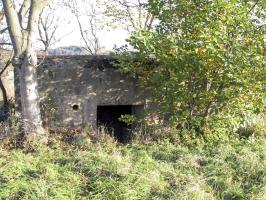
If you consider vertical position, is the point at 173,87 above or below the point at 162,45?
below

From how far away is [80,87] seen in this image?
9.72 m

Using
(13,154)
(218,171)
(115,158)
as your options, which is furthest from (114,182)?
(13,154)

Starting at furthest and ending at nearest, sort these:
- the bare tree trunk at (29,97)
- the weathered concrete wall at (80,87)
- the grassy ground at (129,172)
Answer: the weathered concrete wall at (80,87), the bare tree trunk at (29,97), the grassy ground at (129,172)

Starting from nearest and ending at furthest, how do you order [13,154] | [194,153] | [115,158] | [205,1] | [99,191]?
[99,191] < [115,158] < [13,154] < [194,153] < [205,1]

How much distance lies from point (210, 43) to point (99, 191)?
398 centimetres

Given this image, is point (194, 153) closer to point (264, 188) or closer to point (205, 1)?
point (264, 188)

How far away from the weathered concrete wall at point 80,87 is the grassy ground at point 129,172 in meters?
1.73

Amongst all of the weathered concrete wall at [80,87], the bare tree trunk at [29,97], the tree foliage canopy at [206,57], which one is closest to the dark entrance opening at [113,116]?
the weathered concrete wall at [80,87]

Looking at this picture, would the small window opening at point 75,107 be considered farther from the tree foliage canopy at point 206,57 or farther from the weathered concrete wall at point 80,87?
the tree foliage canopy at point 206,57

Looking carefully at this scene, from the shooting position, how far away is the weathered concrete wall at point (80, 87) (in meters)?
9.52

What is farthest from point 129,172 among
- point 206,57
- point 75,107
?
point 75,107

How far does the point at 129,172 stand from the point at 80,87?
4088mm

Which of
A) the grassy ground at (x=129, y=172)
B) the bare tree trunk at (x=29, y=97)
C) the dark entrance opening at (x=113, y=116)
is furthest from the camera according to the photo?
the dark entrance opening at (x=113, y=116)

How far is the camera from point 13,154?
7.21 meters
